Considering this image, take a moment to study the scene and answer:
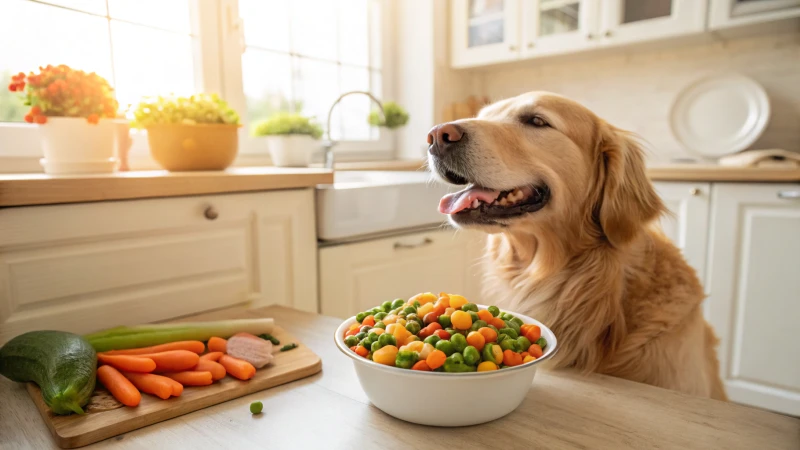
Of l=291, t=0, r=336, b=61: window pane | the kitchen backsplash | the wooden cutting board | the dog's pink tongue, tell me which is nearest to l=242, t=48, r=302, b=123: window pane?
l=291, t=0, r=336, b=61: window pane

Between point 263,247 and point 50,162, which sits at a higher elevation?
point 50,162

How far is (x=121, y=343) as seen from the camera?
91 centimetres

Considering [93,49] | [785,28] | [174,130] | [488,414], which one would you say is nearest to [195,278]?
[174,130]

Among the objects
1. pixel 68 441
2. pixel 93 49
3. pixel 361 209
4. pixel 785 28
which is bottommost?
pixel 68 441

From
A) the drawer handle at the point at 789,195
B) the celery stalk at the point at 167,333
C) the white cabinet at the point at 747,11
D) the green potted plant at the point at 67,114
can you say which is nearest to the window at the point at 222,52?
the green potted plant at the point at 67,114

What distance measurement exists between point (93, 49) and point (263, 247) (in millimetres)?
1146

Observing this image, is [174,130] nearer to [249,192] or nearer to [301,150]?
[249,192]

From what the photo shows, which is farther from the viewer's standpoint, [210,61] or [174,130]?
[210,61]

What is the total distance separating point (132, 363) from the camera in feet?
2.65

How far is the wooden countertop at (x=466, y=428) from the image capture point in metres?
0.65

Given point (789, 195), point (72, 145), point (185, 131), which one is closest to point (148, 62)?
point (185, 131)

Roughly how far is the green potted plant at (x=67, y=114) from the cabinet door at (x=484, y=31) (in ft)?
7.96

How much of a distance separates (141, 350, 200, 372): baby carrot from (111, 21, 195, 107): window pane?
148 centimetres

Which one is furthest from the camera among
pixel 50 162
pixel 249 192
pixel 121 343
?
pixel 249 192
